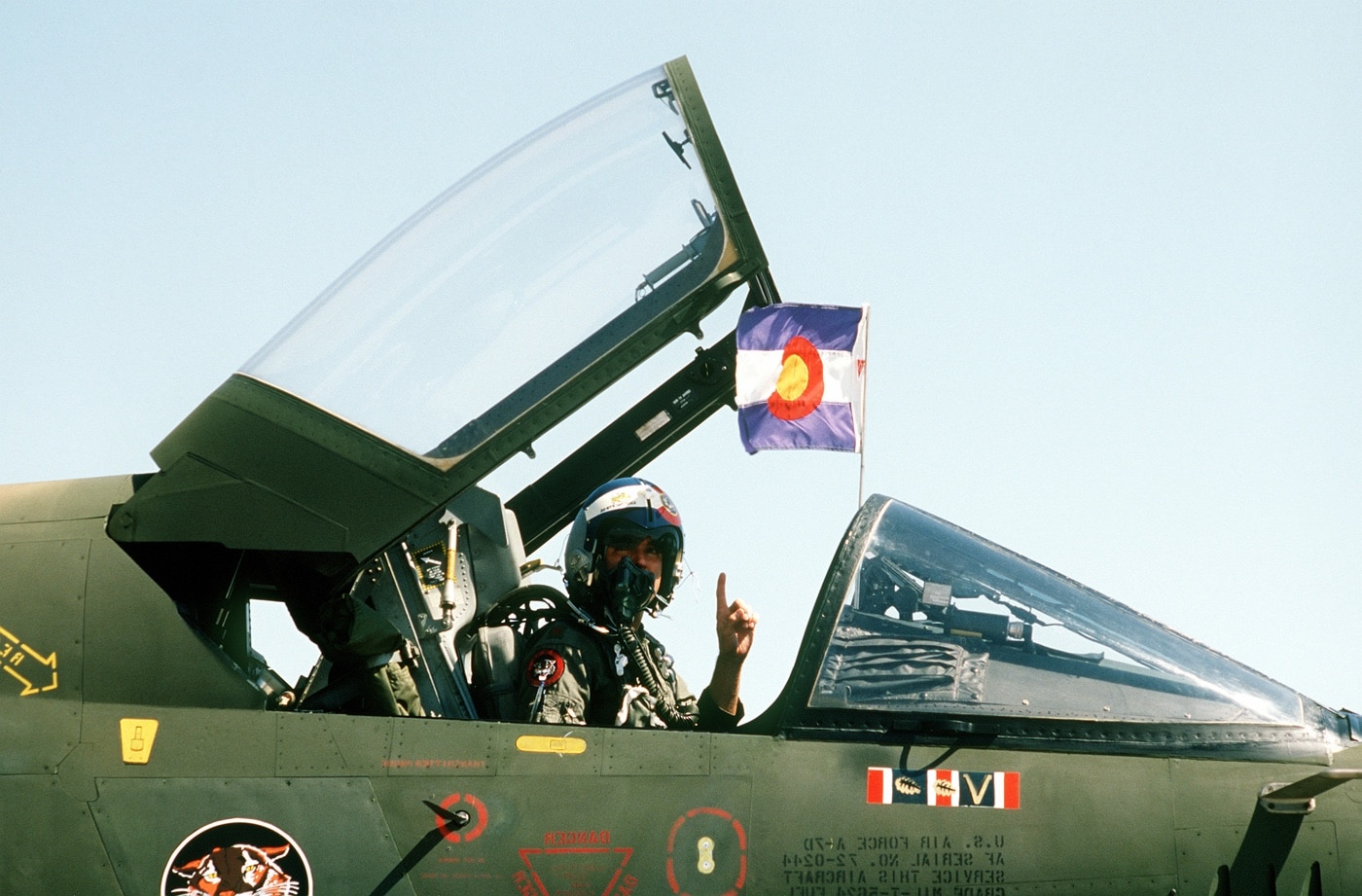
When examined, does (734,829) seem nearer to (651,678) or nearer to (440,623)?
(651,678)

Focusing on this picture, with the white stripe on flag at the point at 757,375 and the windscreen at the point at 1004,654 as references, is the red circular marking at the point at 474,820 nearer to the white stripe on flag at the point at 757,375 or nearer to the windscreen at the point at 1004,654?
the windscreen at the point at 1004,654

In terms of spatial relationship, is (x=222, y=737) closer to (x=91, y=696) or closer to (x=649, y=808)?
(x=91, y=696)

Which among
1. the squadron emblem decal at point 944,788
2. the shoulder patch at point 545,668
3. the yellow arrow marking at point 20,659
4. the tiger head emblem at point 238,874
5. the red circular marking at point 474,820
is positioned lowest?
the tiger head emblem at point 238,874

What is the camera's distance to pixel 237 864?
4.34 metres

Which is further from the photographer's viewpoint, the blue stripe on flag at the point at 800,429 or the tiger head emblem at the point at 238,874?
the blue stripe on flag at the point at 800,429


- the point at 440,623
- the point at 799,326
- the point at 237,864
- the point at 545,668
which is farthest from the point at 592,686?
the point at 799,326

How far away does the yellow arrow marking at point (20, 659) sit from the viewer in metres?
4.57

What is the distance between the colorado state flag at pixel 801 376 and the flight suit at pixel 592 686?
4.26 feet

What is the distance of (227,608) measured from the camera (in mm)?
4984

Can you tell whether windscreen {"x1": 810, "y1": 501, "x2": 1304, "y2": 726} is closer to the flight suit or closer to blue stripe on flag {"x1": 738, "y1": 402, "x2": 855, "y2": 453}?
the flight suit

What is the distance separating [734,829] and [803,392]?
2.92 metres

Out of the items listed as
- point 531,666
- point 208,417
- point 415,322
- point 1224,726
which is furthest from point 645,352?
point 1224,726

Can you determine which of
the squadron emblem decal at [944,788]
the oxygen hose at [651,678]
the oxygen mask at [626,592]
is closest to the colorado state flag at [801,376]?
the oxygen mask at [626,592]

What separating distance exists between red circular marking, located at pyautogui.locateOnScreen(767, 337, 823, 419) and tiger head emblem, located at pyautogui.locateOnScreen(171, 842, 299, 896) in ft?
10.3
